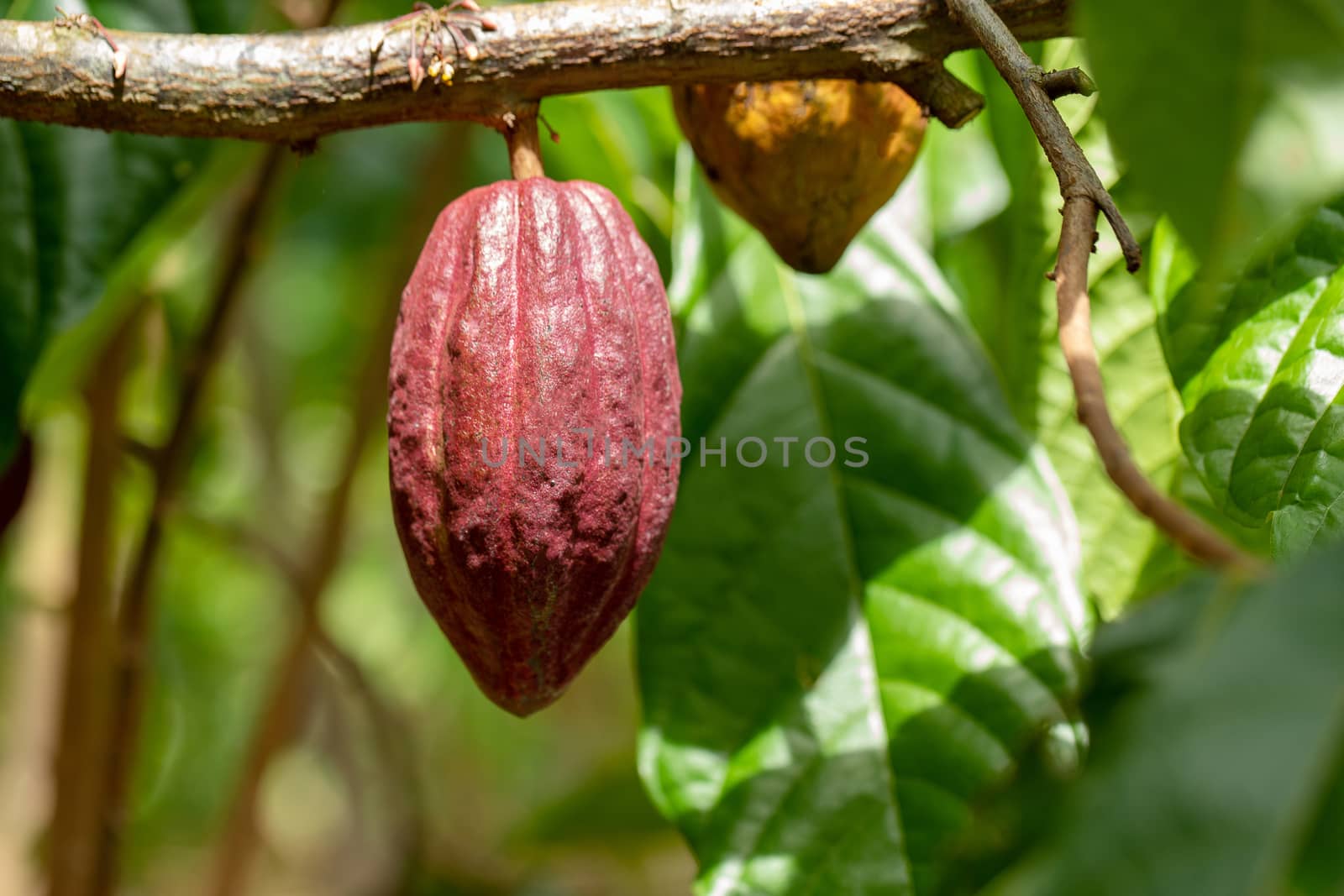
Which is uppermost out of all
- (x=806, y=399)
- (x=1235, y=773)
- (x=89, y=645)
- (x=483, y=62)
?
(x=483, y=62)

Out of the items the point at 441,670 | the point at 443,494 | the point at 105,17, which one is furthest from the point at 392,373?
the point at 441,670

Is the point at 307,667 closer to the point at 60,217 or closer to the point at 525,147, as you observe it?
the point at 60,217

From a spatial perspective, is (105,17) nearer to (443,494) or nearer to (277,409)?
(443,494)

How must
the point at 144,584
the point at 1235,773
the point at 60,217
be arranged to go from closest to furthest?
the point at 1235,773 → the point at 60,217 → the point at 144,584

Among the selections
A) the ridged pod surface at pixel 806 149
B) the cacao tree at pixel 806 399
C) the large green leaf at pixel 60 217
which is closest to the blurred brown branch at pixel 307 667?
the cacao tree at pixel 806 399

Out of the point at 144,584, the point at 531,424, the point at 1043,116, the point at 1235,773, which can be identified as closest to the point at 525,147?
the point at 531,424
